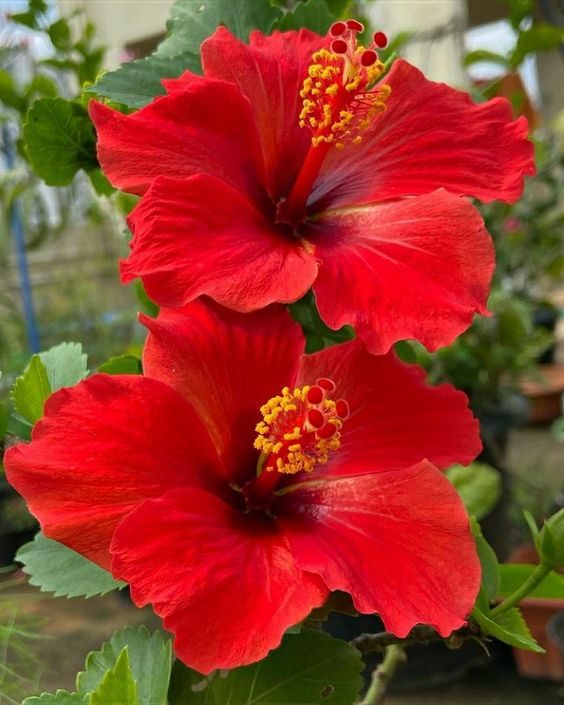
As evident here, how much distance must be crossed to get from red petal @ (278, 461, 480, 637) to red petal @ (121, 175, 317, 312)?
0.09 metres

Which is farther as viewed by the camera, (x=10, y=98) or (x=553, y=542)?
(x=10, y=98)

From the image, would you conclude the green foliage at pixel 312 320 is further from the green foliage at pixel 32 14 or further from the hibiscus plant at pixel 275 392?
the green foliage at pixel 32 14

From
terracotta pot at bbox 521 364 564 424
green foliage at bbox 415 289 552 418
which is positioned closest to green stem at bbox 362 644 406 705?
green foliage at bbox 415 289 552 418

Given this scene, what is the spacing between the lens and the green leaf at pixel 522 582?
15.6 inches

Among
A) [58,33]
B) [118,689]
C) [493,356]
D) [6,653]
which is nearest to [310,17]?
[58,33]

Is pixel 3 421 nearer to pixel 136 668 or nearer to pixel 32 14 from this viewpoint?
pixel 136 668

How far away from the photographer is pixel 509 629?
0.35 meters

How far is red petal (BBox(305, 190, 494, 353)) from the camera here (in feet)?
0.99

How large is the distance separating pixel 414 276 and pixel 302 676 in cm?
17

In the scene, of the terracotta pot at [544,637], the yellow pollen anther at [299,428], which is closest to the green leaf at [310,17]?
the yellow pollen anther at [299,428]

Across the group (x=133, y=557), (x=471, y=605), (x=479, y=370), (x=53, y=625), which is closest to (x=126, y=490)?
(x=133, y=557)

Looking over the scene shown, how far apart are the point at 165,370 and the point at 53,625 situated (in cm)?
141

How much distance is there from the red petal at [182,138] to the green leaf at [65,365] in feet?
0.31

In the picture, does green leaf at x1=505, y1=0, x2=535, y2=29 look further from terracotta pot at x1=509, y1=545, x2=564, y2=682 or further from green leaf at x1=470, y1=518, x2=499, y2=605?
terracotta pot at x1=509, y1=545, x2=564, y2=682
